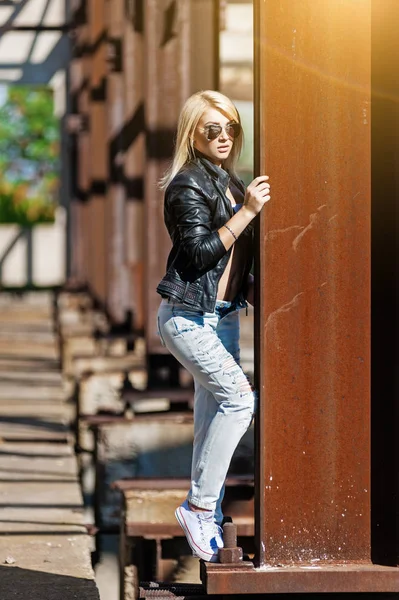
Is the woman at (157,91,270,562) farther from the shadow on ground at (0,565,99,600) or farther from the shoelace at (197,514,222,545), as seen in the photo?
the shadow on ground at (0,565,99,600)

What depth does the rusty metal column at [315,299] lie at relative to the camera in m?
4.82

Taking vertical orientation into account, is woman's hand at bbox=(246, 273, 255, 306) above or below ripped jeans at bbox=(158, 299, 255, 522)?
above

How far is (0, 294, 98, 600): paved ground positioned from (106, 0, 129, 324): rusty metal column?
127 centimetres

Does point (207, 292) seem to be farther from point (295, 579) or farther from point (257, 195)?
point (295, 579)

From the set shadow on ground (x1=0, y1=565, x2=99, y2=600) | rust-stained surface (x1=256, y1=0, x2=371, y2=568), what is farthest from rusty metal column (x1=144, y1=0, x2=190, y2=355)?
rust-stained surface (x1=256, y1=0, x2=371, y2=568)

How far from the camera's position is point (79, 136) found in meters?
24.7

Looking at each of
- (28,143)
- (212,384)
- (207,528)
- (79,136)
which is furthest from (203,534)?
(28,143)

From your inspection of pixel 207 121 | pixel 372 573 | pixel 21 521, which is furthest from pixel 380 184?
pixel 21 521

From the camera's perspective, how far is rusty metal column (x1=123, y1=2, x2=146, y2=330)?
13406 millimetres

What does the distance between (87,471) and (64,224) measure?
2000 centimetres

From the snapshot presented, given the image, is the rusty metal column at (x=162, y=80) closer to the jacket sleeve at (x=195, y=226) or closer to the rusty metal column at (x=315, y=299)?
the rusty metal column at (x=315, y=299)

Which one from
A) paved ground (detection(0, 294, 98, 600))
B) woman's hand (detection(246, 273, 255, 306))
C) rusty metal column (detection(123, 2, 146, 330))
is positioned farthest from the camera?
rusty metal column (detection(123, 2, 146, 330))

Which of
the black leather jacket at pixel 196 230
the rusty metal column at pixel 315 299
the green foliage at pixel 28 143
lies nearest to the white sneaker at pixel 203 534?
the rusty metal column at pixel 315 299

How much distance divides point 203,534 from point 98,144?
609 inches
